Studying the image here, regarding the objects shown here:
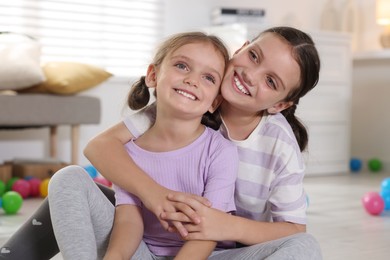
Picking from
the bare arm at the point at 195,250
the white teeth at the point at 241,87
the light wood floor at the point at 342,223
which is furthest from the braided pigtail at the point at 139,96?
the light wood floor at the point at 342,223

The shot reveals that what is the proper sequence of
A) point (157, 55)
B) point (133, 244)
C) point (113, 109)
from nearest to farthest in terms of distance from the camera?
point (133, 244), point (157, 55), point (113, 109)

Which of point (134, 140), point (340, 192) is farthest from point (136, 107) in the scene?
point (340, 192)

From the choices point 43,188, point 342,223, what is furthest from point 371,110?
point 43,188

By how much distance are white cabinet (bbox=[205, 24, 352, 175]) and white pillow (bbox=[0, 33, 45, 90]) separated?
1.76m

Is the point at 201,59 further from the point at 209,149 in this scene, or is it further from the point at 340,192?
the point at 340,192

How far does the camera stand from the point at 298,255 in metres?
1.04

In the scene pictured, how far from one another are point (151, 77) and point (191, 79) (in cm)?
A: 14

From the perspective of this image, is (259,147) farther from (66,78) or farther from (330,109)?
(330,109)

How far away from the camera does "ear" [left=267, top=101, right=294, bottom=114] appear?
50.3 inches

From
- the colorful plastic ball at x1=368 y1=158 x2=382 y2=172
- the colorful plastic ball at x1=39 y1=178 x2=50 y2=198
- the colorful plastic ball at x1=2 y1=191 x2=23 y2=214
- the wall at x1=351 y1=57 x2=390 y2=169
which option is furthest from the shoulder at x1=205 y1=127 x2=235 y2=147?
the wall at x1=351 y1=57 x2=390 y2=169

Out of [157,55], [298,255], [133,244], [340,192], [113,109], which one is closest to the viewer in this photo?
[298,255]

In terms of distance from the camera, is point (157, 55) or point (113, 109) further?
point (113, 109)

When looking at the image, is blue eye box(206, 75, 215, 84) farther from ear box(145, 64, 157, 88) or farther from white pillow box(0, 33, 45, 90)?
white pillow box(0, 33, 45, 90)

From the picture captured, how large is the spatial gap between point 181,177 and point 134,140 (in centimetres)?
16
